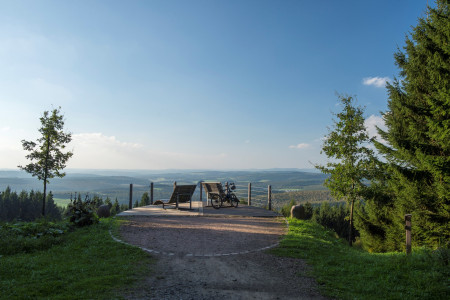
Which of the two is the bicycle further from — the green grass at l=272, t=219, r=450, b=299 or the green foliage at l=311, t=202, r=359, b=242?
the green foliage at l=311, t=202, r=359, b=242

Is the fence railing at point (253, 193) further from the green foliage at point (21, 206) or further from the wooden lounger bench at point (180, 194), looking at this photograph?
the green foliage at point (21, 206)

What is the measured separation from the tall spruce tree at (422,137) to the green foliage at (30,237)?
12024 mm

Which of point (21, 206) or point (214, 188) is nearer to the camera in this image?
point (214, 188)

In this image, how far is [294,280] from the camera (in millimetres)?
5031

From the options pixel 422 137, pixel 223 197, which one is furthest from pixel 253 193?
pixel 422 137

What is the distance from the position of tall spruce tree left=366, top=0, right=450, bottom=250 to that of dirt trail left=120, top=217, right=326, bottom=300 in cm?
538

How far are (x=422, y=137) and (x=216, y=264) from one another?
10279mm

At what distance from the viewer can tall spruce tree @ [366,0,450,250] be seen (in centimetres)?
920

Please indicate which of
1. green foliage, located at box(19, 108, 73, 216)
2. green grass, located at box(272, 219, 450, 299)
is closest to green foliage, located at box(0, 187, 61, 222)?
green foliage, located at box(19, 108, 73, 216)

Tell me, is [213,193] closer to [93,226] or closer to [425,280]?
[93,226]

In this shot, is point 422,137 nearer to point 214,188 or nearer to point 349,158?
point 349,158

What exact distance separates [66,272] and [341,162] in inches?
435

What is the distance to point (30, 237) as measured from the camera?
778cm

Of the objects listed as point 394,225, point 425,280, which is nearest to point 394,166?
point 394,225
